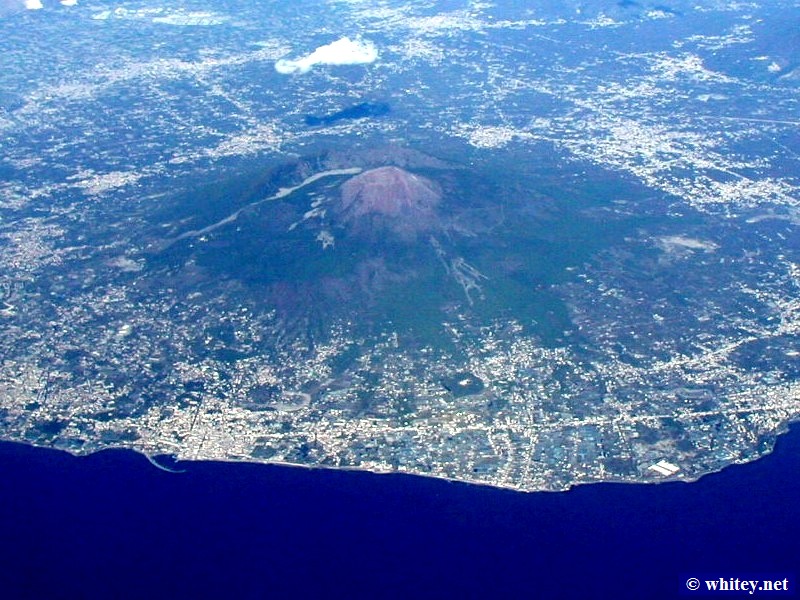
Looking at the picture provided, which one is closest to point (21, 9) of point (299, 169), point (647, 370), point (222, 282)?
point (299, 169)

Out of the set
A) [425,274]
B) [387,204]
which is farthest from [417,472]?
[387,204]

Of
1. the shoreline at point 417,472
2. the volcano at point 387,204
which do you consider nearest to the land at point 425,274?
the shoreline at point 417,472

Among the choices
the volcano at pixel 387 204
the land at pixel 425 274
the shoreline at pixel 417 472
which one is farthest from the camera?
the volcano at pixel 387 204

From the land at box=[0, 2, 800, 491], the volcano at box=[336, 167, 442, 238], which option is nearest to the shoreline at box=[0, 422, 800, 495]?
the land at box=[0, 2, 800, 491]

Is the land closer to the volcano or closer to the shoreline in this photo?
the shoreline

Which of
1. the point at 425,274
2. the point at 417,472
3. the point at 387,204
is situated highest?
the point at 387,204

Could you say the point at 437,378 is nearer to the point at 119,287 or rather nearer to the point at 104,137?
the point at 119,287

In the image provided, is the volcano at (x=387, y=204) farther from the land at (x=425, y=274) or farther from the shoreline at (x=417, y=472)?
the shoreline at (x=417, y=472)

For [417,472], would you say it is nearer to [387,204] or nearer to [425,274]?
[425,274]
